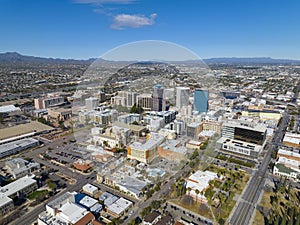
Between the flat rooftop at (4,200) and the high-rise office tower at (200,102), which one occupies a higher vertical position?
the high-rise office tower at (200,102)

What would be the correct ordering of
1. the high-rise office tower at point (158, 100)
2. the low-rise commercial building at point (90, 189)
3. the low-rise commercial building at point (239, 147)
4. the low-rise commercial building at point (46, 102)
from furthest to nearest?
the low-rise commercial building at point (46, 102), the high-rise office tower at point (158, 100), the low-rise commercial building at point (239, 147), the low-rise commercial building at point (90, 189)

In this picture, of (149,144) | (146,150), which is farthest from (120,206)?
(149,144)

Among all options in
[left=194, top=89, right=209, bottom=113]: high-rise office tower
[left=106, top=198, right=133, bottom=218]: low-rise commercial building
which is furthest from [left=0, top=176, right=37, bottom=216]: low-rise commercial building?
[left=194, top=89, right=209, bottom=113]: high-rise office tower

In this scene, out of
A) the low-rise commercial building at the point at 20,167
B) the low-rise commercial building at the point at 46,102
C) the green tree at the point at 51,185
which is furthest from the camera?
the low-rise commercial building at the point at 46,102

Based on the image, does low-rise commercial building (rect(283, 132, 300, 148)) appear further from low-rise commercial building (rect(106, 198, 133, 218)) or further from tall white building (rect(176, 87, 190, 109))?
low-rise commercial building (rect(106, 198, 133, 218))

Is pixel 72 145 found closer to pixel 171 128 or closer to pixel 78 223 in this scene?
pixel 171 128

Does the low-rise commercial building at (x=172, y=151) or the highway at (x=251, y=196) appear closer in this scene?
the highway at (x=251, y=196)

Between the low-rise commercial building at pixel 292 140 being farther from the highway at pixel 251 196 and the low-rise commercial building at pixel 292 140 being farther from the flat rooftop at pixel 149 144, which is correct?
the flat rooftop at pixel 149 144

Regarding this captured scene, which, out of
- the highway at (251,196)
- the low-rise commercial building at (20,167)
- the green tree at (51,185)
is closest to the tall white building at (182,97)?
the highway at (251,196)

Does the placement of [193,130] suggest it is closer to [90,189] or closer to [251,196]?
[251,196]

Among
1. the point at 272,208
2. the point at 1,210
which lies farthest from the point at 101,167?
the point at 272,208
